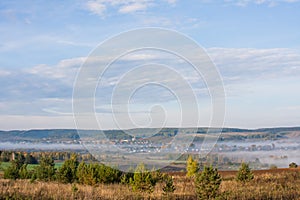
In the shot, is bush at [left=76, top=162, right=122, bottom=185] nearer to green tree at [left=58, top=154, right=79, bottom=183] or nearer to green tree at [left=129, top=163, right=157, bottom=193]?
green tree at [left=58, top=154, right=79, bottom=183]

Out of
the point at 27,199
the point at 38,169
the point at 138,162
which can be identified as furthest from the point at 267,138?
the point at 27,199

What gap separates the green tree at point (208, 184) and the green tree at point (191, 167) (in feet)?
52.7

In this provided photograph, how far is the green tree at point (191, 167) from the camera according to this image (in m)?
32.4

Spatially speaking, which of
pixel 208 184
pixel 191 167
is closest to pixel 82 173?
pixel 208 184

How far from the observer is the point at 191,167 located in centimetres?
3269

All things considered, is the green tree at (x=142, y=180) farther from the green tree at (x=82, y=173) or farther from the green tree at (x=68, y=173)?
the green tree at (x=68, y=173)

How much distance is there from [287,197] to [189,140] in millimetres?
4586

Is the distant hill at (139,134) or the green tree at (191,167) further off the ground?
the distant hill at (139,134)

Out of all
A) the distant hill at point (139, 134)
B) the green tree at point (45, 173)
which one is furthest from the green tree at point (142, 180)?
the green tree at point (45, 173)

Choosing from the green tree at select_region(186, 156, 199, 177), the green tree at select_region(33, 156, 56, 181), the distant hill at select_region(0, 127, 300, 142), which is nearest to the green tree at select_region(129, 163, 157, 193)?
the distant hill at select_region(0, 127, 300, 142)

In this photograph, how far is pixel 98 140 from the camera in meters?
17.0

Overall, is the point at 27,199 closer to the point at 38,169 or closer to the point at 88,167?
the point at 88,167

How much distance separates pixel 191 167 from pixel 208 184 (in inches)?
669

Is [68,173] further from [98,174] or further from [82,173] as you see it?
[98,174]
